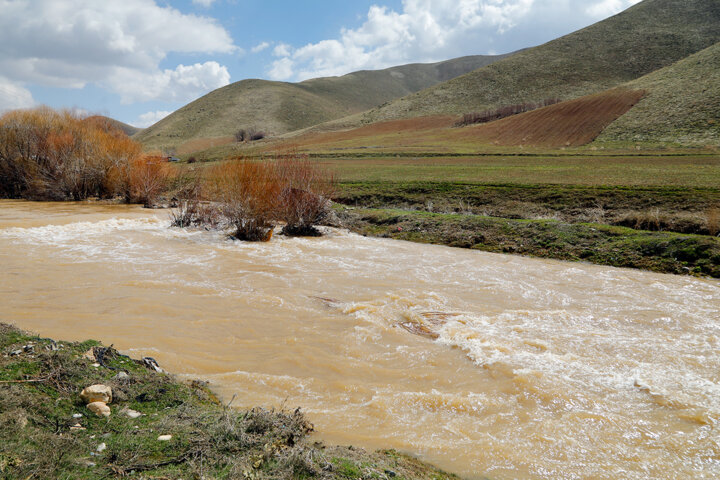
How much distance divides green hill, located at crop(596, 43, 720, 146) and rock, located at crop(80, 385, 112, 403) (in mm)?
40972

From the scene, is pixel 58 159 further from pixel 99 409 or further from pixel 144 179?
pixel 99 409

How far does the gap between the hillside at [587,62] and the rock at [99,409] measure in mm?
76390

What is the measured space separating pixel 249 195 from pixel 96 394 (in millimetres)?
11260

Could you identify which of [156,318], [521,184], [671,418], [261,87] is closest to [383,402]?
[671,418]

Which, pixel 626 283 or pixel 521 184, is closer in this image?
pixel 626 283

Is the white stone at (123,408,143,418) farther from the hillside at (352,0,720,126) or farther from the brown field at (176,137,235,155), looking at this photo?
the brown field at (176,137,235,155)

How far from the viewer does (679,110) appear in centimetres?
4106

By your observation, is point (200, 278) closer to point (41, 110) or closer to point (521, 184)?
point (521, 184)

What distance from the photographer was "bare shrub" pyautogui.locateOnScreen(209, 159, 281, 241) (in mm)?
14680

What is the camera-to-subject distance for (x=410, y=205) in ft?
66.7

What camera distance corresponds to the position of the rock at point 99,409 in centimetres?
370

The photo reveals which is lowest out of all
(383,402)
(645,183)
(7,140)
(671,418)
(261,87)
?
(671,418)

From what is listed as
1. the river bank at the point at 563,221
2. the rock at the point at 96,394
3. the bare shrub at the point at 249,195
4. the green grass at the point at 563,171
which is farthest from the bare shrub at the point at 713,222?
the rock at the point at 96,394

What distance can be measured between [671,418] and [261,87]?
149 meters
